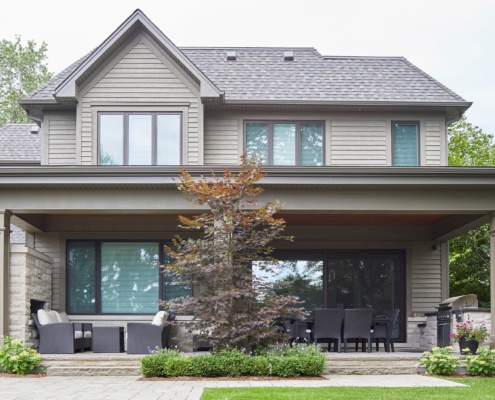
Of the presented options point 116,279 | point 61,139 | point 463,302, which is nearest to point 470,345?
point 463,302

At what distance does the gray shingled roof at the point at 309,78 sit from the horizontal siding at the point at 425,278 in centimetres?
333

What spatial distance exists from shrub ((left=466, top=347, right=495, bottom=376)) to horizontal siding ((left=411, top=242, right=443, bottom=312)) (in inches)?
169

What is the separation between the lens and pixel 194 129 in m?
15.0

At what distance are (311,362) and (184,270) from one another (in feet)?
7.94

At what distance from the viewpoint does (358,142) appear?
1581cm

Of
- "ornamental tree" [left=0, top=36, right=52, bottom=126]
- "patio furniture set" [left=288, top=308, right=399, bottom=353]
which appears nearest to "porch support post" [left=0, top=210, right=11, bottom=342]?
"patio furniture set" [left=288, top=308, right=399, bottom=353]

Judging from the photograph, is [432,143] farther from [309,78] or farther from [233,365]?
[233,365]

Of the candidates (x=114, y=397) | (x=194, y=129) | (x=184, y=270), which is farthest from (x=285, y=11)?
(x=114, y=397)

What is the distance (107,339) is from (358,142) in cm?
678

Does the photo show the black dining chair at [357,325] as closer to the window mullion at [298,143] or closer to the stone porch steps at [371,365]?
the stone porch steps at [371,365]

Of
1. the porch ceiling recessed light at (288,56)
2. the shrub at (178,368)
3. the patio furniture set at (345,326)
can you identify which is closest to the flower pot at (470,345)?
the patio furniture set at (345,326)

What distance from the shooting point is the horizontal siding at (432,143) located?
15680 millimetres

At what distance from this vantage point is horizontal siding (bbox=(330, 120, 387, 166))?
15750mm

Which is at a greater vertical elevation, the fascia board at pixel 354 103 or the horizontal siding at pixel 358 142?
the fascia board at pixel 354 103
